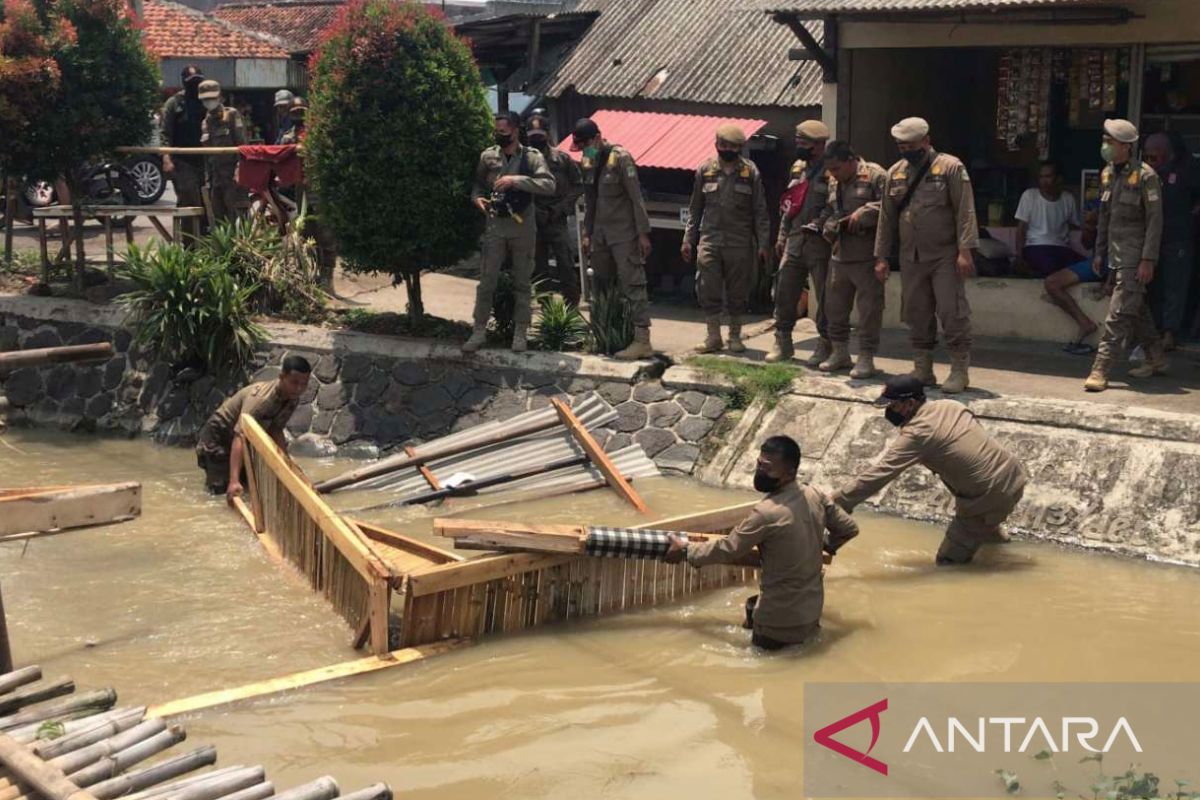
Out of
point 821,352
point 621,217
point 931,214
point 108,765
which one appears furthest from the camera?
point 621,217

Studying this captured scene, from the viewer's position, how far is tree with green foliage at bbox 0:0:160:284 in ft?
45.2

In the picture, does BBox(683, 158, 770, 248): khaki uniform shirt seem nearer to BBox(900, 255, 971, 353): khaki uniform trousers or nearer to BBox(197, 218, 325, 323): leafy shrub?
BBox(900, 255, 971, 353): khaki uniform trousers

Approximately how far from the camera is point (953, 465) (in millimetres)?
9031

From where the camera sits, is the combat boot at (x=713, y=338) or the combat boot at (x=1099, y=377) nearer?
the combat boot at (x=1099, y=377)

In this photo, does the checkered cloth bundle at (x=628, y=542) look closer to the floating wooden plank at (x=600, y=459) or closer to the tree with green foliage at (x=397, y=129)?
the floating wooden plank at (x=600, y=459)

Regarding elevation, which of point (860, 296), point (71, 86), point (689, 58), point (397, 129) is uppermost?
point (689, 58)

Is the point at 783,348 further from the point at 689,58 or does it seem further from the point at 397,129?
the point at 689,58

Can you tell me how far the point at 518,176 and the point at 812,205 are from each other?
236cm

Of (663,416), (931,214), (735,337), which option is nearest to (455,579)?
(663,416)

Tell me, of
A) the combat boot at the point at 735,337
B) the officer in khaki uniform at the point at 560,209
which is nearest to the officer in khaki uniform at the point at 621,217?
the combat boot at the point at 735,337

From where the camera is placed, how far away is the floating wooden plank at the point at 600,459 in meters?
10.5

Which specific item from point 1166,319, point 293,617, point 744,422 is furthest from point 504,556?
point 1166,319

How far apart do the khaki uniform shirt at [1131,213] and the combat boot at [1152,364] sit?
80 cm

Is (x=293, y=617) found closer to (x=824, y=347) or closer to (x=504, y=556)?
(x=504, y=556)
